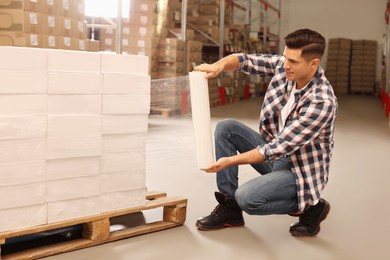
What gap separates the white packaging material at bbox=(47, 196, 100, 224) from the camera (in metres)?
2.82

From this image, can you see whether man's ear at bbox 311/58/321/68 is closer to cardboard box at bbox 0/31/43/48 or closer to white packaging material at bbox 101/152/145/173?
white packaging material at bbox 101/152/145/173

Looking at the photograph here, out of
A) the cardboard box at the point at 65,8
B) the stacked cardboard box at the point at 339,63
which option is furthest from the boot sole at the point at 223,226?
the stacked cardboard box at the point at 339,63

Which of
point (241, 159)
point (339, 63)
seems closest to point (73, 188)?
point (241, 159)

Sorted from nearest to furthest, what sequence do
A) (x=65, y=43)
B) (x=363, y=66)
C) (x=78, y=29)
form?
1. (x=65, y=43)
2. (x=78, y=29)
3. (x=363, y=66)

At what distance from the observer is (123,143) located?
305 centimetres

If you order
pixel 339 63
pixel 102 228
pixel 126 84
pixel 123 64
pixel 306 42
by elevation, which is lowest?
pixel 102 228

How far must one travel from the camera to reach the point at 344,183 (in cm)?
498

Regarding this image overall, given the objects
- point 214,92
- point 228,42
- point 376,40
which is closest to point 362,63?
point 376,40

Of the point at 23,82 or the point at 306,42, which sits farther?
the point at 306,42

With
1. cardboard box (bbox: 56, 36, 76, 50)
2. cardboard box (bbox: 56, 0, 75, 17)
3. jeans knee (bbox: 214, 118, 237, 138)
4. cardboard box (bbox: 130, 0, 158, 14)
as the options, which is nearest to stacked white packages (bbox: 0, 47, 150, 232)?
jeans knee (bbox: 214, 118, 237, 138)

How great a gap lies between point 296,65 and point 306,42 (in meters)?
0.13

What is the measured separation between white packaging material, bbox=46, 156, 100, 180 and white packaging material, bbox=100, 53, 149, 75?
0.46m

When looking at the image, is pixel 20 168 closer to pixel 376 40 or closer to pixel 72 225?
pixel 72 225

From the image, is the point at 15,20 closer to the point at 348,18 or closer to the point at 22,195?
the point at 22,195
